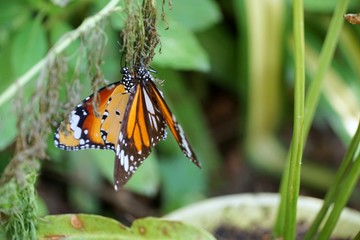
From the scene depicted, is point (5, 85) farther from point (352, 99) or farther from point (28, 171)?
point (352, 99)

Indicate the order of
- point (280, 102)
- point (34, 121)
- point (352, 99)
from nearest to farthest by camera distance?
point (34, 121) < point (352, 99) < point (280, 102)

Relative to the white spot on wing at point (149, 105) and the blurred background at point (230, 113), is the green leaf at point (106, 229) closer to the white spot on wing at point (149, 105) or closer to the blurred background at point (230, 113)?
the white spot on wing at point (149, 105)

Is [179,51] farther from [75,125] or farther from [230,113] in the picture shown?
[230,113]

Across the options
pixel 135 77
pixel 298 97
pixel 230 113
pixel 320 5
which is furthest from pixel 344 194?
pixel 230 113

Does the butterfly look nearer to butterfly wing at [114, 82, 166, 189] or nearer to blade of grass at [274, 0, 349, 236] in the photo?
butterfly wing at [114, 82, 166, 189]

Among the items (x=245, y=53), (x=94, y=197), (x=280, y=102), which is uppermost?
(x=245, y=53)

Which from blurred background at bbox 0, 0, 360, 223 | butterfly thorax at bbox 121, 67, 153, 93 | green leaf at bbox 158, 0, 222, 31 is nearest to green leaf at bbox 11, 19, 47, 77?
blurred background at bbox 0, 0, 360, 223

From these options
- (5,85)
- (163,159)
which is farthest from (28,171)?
(163,159)
